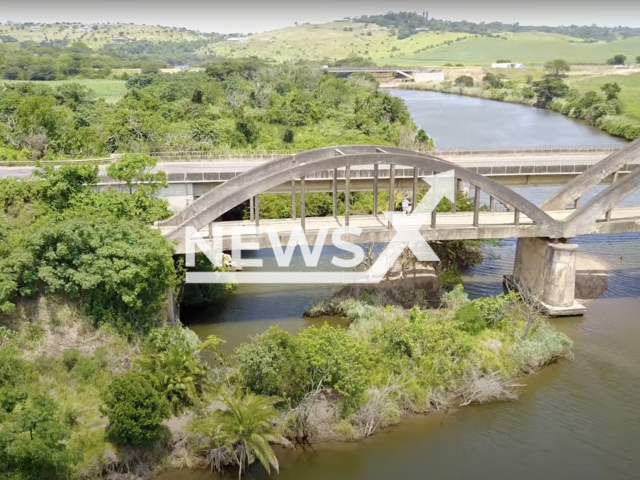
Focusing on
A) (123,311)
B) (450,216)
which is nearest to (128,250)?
(123,311)

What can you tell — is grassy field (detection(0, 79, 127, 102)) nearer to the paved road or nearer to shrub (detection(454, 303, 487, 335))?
the paved road

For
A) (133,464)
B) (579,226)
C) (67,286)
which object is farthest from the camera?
(579,226)

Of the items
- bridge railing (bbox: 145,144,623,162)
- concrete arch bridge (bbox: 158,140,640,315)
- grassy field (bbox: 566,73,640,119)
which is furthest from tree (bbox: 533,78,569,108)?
concrete arch bridge (bbox: 158,140,640,315)

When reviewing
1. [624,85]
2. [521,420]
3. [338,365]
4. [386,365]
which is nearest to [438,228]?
[386,365]

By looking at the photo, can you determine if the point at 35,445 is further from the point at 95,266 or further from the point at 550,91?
the point at 550,91

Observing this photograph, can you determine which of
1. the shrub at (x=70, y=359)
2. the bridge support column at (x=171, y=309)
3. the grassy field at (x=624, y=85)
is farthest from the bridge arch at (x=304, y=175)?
the grassy field at (x=624, y=85)

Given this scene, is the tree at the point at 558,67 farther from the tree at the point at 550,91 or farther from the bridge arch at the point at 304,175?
the bridge arch at the point at 304,175

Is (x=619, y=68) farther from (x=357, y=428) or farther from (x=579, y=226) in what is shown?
(x=357, y=428)
